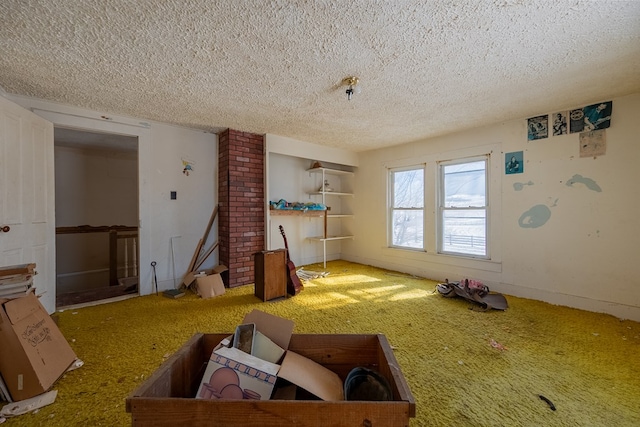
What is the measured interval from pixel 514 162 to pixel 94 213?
7.10 m

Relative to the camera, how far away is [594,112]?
2855 millimetres

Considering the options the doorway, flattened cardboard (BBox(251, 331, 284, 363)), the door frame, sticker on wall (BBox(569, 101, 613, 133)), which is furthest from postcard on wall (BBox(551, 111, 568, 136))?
the doorway

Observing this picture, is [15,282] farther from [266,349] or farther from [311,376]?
[311,376]

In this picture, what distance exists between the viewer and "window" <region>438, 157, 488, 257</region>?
12.3 feet

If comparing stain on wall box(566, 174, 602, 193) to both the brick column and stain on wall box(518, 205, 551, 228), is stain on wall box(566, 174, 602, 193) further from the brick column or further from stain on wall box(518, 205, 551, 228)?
the brick column

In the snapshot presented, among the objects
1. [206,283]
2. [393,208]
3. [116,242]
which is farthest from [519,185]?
[116,242]

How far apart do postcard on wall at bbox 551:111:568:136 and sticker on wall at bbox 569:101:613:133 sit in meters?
0.05

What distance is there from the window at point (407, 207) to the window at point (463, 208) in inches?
14.6

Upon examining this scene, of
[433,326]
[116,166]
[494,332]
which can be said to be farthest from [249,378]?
A: [116,166]

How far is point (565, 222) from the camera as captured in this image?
9.99 ft

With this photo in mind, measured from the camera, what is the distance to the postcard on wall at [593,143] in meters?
2.81

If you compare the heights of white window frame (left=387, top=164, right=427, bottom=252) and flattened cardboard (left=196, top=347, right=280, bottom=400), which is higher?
white window frame (left=387, top=164, right=427, bottom=252)

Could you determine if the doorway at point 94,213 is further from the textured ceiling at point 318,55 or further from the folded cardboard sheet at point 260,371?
the folded cardboard sheet at point 260,371

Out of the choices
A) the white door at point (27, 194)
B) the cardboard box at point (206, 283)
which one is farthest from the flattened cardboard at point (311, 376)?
the white door at point (27, 194)
